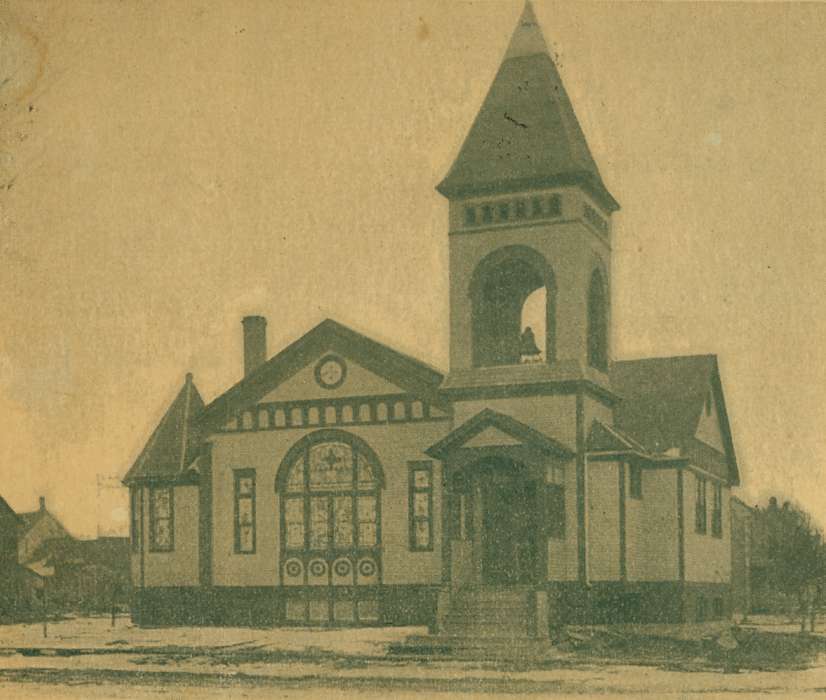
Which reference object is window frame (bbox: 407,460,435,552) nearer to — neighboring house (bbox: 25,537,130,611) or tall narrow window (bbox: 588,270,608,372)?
tall narrow window (bbox: 588,270,608,372)

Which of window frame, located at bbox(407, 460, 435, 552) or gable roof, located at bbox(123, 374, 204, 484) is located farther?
gable roof, located at bbox(123, 374, 204, 484)

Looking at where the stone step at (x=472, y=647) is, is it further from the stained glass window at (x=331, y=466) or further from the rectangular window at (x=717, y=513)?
the rectangular window at (x=717, y=513)

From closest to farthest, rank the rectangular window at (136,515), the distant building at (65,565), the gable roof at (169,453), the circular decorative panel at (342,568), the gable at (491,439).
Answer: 1. the gable at (491,439)
2. the distant building at (65,565)
3. the circular decorative panel at (342,568)
4. the gable roof at (169,453)
5. the rectangular window at (136,515)

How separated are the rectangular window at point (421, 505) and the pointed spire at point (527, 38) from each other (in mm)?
8418

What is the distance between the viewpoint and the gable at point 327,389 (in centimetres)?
2338

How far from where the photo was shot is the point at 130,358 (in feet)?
61.0

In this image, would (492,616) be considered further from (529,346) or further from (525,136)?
(525,136)

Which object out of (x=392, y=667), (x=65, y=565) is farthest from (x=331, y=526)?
(x=392, y=667)

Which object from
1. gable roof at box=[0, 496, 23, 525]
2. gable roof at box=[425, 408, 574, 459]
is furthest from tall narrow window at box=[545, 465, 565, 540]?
gable roof at box=[0, 496, 23, 525]

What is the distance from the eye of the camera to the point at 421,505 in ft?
75.6

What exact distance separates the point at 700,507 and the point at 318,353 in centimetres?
690

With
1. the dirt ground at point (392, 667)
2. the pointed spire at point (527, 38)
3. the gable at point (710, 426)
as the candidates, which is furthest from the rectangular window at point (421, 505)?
the pointed spire at point (527, 38)

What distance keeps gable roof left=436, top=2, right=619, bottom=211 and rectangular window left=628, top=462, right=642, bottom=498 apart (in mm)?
4024

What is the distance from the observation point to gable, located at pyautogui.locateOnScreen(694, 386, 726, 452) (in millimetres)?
22378
